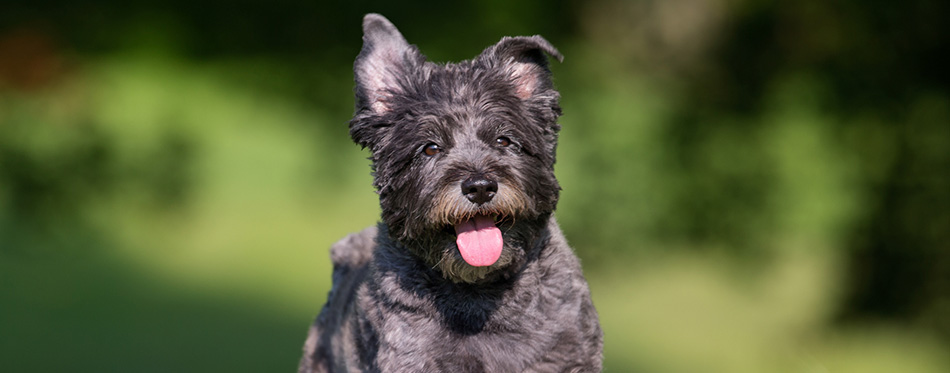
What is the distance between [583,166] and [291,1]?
3.11 metres

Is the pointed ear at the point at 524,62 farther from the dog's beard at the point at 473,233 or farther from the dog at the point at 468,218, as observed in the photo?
the dog's beard at the point at 473,233

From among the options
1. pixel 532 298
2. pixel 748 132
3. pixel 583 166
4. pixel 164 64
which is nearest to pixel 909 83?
pixel 748 132

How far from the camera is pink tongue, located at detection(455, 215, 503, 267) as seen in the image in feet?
12.2

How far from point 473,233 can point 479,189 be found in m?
0.22

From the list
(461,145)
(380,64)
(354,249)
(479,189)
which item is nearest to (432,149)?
(461,145)

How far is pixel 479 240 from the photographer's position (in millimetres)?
3736

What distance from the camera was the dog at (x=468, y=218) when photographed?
12.2ft

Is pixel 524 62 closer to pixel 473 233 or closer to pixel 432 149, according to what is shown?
pixel 432 149

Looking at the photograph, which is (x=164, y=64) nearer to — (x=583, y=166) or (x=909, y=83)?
(x=583, y=166)

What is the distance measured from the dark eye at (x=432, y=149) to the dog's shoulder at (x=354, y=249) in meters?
A: 1.21

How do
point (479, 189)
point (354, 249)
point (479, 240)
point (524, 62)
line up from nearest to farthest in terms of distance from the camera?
1. point (479, 189)
2. point (479, 240)
3. point (524, 62)
4. point (354, 249)

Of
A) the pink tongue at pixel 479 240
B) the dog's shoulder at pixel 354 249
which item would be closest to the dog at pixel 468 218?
the pink tongue at pixel 479 240

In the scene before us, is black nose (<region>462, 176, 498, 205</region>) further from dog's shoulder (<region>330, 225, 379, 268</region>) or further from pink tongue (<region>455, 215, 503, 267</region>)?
dog's shoulder (<region>330, 225, 379, 268</region>)

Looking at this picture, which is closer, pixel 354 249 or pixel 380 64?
pixel 380 64
